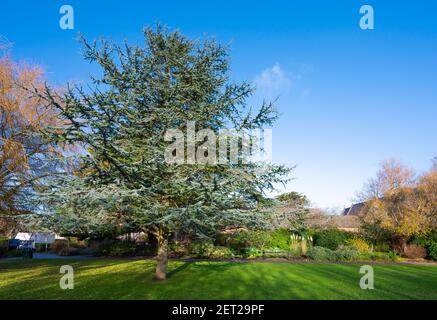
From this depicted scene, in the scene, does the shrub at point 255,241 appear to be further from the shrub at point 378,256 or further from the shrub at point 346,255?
the shrub at point 378,256

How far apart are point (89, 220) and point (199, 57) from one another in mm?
7465

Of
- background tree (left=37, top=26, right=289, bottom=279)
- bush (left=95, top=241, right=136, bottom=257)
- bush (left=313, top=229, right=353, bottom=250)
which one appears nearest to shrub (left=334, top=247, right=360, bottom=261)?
bush (left=313, top=229, right=353, bottom=250)

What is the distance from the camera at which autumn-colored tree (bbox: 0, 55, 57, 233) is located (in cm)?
1510

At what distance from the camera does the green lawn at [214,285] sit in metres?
8.93

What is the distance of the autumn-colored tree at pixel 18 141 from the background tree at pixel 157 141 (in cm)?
643

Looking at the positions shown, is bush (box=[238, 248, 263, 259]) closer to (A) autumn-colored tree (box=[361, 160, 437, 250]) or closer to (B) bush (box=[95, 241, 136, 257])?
(B) bush (box=[95, 241, 136, 257])

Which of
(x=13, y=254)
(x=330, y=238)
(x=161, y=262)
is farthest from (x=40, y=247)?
(x=330, y=238)

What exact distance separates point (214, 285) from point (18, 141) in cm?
1309

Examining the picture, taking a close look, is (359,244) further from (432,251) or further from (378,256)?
(432,251)

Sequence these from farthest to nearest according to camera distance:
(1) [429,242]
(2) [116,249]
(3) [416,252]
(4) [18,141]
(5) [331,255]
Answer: (1) [429,242]
(3) [416,252]
(2) [116,249]
(5) [331,255]
(4) [18,141]

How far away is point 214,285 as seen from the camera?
10227mm

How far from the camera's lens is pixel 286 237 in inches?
958
